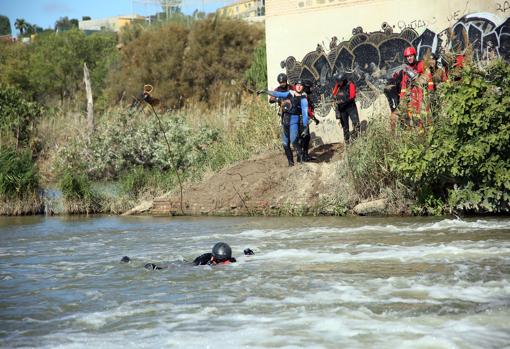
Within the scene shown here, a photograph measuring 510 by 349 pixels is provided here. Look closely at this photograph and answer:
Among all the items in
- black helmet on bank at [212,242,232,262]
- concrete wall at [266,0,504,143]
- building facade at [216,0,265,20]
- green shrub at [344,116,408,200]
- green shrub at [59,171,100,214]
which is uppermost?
building facade at [216,0,265,20]

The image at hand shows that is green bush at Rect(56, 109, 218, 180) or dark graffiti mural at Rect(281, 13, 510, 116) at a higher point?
dark graffiti mural at Rect(281, 13, 510, 116)

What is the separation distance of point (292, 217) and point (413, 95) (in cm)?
370

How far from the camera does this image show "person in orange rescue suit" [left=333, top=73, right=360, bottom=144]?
2028 cm

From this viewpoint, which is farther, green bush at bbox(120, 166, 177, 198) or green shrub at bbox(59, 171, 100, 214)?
green bush at bbox(120, 166, 177, 198)

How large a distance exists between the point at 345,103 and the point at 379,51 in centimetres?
322

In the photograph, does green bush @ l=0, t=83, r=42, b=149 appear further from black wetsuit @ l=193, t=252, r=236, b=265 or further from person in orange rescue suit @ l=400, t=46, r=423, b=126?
black wetsuit @ l=193, t=252, r=236, b=265

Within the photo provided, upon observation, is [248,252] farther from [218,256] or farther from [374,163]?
[374,163]

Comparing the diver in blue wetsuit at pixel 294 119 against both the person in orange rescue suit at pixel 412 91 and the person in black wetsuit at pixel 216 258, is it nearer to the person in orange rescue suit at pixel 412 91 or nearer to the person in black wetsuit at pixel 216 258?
the person in orange rescue suit at pixel 412 91

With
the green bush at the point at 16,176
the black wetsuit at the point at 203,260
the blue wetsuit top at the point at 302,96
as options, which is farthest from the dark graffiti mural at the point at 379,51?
the black wetsuit at the point at 203,260

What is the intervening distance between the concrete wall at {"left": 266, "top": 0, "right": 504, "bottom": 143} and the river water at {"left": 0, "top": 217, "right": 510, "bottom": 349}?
702 cm

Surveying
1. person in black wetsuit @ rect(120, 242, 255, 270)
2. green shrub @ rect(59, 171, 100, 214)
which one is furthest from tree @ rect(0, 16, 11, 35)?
person in black wetsuit @ rect(120, 242, 255, 270)

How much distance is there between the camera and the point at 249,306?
10.1m

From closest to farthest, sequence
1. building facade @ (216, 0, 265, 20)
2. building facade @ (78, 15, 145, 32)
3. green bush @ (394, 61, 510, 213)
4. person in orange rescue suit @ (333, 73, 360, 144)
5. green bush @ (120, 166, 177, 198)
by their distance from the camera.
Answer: green bush @ (394, 61, 510, 213) → person in orange rescue suit @ (333, 73, 360, 144) → green bush @ (120, 166, 177, 198) → building facade @ (216, 0, 265, 20) → building facade @ (78, 15, 145, 32)

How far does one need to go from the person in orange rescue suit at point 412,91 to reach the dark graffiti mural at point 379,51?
2.02 metres
